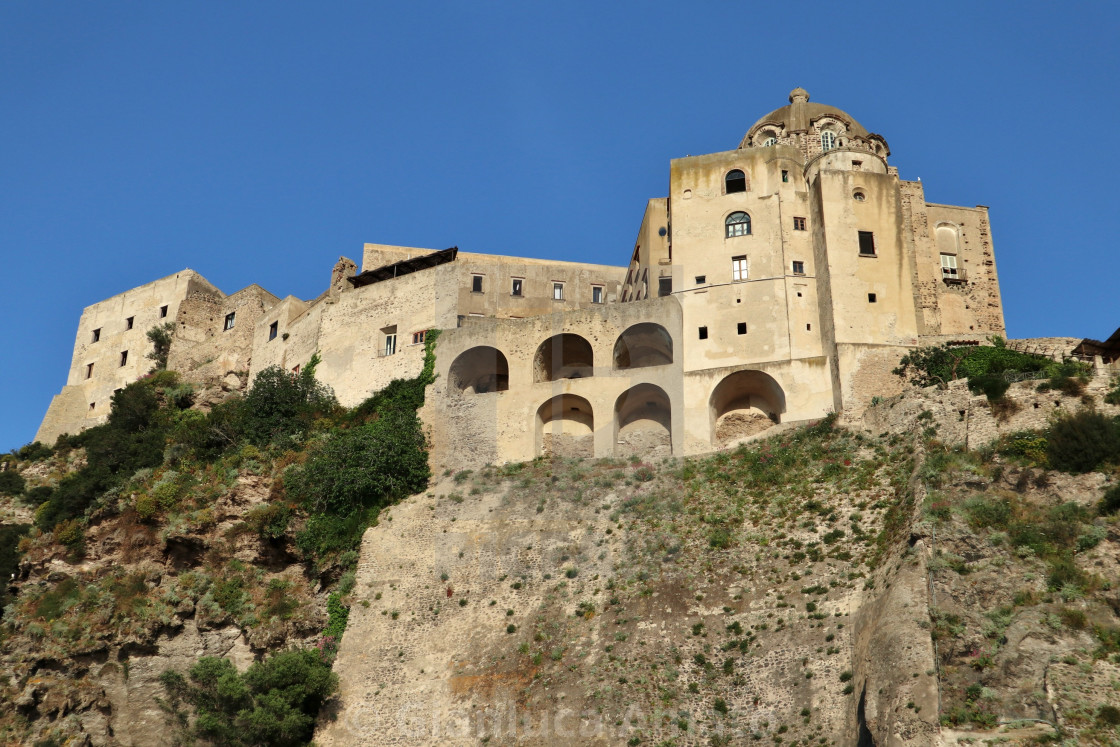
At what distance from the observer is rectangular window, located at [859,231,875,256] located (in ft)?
133

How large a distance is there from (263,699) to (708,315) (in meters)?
19.4

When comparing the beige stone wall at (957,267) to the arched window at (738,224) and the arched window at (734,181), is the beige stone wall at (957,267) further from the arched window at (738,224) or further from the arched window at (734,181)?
the arched window at (734,181)

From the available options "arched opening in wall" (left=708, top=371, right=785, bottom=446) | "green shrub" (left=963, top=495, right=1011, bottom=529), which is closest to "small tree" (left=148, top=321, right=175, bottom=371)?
"arched opening in wall" (left=708, top=371, right=785, bottom=446)

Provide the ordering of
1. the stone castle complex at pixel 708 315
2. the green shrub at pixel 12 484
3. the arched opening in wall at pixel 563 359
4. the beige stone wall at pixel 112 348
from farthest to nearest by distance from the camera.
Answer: the beige stone wall at pixel 112 348, the green shrub at pixel 12 484, the arched opening in wall at pixel 563 359, the stone castle complex at pixel 708 315

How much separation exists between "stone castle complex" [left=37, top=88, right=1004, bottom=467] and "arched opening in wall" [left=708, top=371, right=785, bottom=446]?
0.24 feet

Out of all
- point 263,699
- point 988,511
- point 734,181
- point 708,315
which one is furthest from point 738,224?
point 263,699

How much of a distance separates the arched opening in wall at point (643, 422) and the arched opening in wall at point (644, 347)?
6.33 feet

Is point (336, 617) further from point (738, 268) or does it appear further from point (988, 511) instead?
point (988, 511)

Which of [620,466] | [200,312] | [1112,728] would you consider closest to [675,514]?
[620,466]

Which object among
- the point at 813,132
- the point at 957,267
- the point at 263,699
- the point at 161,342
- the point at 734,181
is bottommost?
the point at 263,699

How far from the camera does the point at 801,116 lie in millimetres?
46750

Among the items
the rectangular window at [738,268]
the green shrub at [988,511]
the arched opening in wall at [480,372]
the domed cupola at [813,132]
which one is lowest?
the green shrub at [988,511]

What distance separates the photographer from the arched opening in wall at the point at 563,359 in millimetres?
43188

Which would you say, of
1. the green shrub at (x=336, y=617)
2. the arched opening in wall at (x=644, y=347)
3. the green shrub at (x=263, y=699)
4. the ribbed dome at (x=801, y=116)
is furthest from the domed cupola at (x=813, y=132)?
the green shrub at (x=263, y=699)
